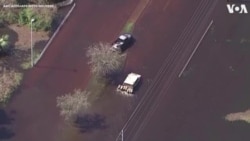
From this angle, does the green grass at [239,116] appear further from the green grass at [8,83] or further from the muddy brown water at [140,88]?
the green grass at [8,83]

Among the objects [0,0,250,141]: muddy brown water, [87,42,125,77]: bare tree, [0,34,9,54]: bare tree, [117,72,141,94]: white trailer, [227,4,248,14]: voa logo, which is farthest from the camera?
[227,4,248,14]: voa logo

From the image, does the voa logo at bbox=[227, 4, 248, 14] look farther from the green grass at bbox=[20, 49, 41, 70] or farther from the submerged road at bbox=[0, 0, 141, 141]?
the green grass at bbox=[20, 49, 41, 70]

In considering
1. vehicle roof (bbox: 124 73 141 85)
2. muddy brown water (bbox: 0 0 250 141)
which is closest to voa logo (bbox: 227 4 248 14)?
muddy brown water (bbox: 0 0 250 141)

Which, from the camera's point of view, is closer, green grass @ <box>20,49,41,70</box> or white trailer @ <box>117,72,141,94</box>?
white trailer @ <box>117,72,141,94</box>

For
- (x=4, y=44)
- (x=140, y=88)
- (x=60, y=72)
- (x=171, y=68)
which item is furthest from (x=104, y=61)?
(x=4, y=44)

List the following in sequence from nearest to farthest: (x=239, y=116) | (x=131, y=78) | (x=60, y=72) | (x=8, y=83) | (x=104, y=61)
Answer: (x=239, y=116), (x=8, y=83), (x=104, y=61), (x=131, y=78), (x=60, y=72)

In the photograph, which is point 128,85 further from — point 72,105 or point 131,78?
point 72,105

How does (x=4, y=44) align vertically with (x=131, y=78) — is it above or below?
above
